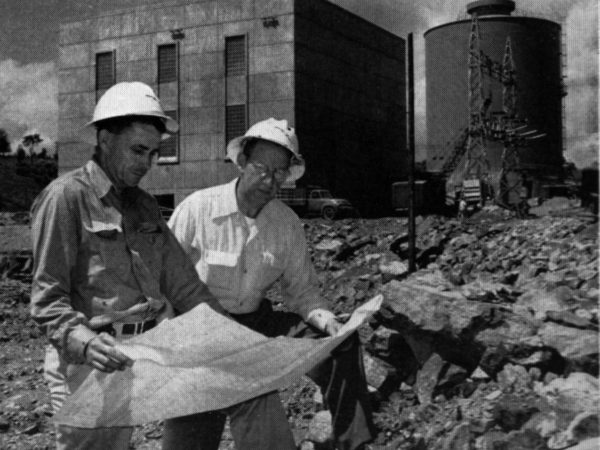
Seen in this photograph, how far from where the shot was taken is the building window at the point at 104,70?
1208 inches

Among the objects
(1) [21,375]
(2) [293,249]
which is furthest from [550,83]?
(2) [293,249]

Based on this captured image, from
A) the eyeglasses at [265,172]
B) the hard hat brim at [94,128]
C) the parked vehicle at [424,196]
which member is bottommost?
the eyeglasses at [265,172]

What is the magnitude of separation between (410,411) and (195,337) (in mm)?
2750

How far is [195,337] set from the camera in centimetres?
292

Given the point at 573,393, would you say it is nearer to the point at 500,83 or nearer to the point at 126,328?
the point at 126,328

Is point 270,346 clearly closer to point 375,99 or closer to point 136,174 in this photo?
point 136,174

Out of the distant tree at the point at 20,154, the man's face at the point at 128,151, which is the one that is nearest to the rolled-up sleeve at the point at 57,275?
the man's face at the point at 128,151

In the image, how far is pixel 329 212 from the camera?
2245cm

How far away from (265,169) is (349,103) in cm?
2577

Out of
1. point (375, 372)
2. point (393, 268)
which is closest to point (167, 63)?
point (393, 268)

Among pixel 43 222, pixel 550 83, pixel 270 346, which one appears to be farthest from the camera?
pixel 550 83

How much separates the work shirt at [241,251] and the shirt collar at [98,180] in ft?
3.10

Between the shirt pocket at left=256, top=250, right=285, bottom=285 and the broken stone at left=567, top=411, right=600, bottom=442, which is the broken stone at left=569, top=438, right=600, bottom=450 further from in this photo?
the shirt pocket at left=256, top=250, right=285, bottom=285

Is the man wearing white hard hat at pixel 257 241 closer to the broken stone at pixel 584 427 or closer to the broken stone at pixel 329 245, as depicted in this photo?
the broken stone at pixel 584 427
